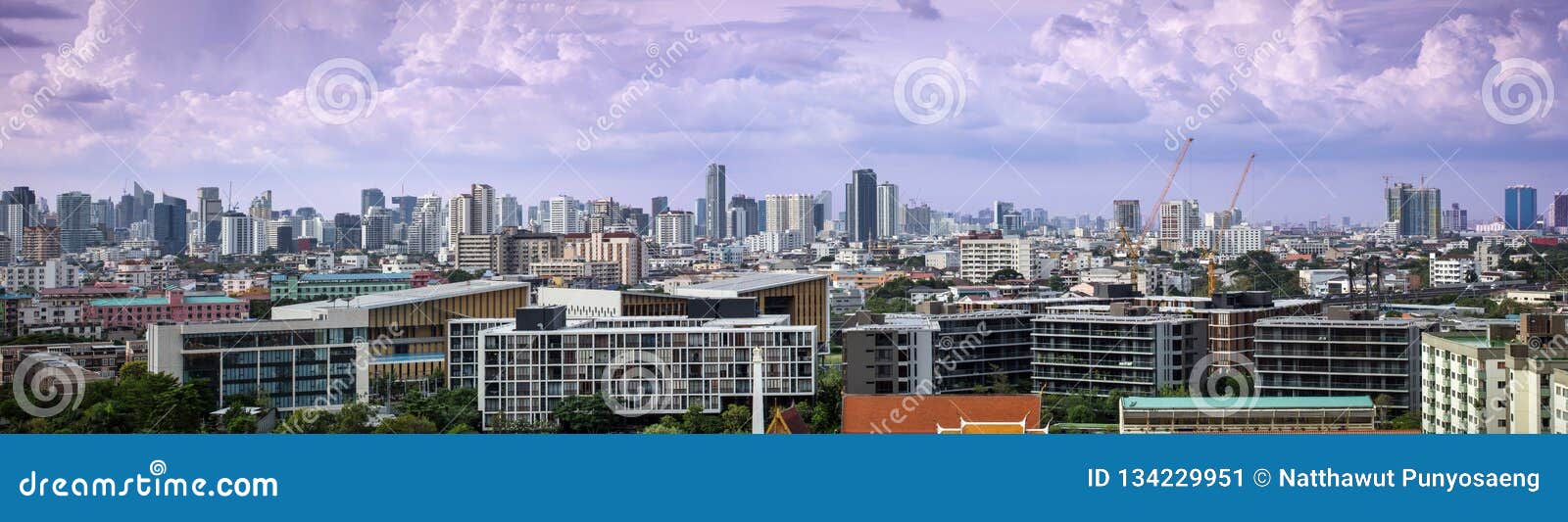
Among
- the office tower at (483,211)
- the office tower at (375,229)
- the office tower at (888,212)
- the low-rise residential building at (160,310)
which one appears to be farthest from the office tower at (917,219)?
the low-rise residential building at (160,310)

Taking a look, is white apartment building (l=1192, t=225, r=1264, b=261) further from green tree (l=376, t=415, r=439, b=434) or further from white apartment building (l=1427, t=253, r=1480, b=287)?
green tree (l=376, t=415, r=439, b=434)

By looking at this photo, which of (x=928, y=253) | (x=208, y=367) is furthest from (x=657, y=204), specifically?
(x=208, y=367)

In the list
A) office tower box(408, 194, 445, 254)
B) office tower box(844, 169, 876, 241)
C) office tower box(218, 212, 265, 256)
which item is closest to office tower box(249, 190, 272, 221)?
Result: office tower box(218, 212, 265, 256)

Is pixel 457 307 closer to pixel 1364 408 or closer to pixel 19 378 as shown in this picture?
pixel 19 378

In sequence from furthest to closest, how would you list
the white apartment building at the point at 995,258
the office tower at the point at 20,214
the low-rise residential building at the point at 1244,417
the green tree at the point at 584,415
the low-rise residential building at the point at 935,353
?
the white apartment building at the point at 995,258 → the office tower at the point at 20,214 → the low-rise residential building at the point at 935,353 → the green tree at the point at 584,415 → the low-rise residential building at the point at 1244,417

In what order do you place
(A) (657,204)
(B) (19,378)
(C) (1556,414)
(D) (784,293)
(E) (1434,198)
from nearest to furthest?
(C) (1556,414)
(B) (19,378)
(D) (784,293)
(E) (1434,198)
(A) (657,204)

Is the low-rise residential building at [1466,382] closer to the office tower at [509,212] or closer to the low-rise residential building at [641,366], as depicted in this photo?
the low-rise residential building at [641,366]

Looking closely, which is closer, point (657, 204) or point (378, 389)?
point (378, 389)
